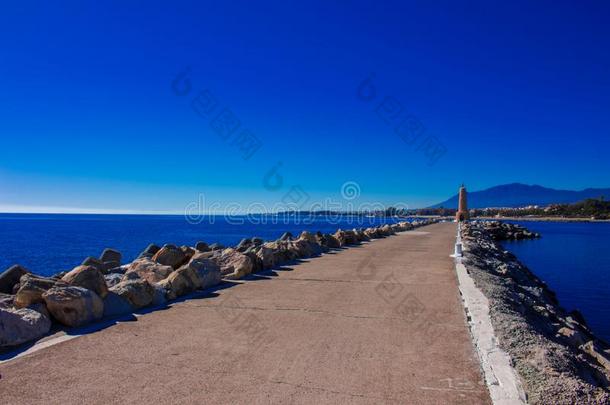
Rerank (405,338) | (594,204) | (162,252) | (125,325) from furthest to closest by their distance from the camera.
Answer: (594,204), (162,252), (125,325), (405,338)

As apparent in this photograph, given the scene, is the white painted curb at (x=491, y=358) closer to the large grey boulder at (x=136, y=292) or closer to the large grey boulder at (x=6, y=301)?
the large grey boulder at (x=136, y=292)

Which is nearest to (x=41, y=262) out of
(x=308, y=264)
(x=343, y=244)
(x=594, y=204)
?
(x=343, y=244)

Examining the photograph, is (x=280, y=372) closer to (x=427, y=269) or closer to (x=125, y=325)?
(x=125, y=325)

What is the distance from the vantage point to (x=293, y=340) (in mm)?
5289

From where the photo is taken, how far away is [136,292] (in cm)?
673

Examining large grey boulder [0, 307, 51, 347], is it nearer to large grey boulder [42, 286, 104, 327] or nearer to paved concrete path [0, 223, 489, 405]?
large grey boulder [42, 286, 104, 327]

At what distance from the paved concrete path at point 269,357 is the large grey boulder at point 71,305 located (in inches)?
15.6

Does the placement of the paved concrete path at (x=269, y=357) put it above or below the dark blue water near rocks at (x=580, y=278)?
above

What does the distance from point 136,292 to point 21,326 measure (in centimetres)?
183

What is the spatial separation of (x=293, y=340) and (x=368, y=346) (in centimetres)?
85

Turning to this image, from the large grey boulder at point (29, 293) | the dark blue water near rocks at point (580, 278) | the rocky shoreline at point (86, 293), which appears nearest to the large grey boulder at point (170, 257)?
the rocky shoreline at point (86, 293)

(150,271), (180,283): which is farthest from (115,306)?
(150,271)

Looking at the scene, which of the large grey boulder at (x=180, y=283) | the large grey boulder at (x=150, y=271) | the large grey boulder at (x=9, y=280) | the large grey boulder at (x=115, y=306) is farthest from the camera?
the large grey boulder at (x=150, y=271)

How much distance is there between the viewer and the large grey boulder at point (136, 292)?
261 inches
